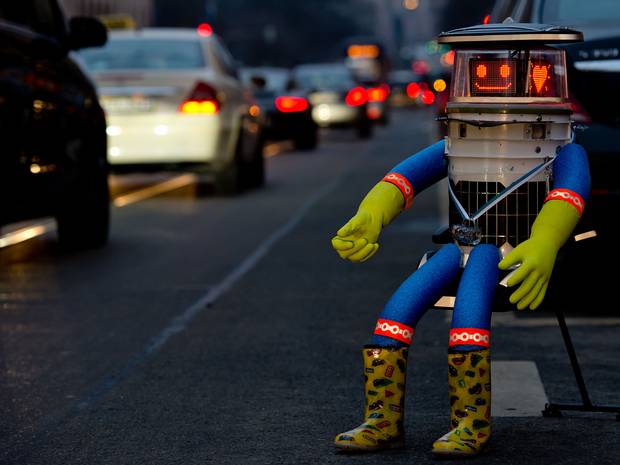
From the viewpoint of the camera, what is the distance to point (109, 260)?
435 inches

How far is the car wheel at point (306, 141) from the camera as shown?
2950 cm

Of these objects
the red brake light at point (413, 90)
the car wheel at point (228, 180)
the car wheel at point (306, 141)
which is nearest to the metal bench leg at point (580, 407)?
the car wheel at point (228, 180)

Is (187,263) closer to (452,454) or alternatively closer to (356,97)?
(452,454)

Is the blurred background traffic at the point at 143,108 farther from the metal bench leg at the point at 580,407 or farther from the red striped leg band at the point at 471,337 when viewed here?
the red striped leg band at the point at 471,337

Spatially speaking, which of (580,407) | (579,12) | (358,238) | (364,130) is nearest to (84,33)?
(579,12)

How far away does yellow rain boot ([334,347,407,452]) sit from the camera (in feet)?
16.5

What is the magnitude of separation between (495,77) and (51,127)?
5.70 meters

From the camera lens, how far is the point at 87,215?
11688 mm

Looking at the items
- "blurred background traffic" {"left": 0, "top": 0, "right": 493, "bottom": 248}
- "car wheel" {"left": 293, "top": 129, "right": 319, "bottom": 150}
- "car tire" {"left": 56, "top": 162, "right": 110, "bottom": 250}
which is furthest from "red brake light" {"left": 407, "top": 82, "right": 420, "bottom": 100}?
"car tire" {"left": 56, "top": 162, "right": 110, "bottom": 250}

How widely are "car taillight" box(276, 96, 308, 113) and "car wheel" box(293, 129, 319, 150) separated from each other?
491 millimetres

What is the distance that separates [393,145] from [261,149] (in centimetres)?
1248

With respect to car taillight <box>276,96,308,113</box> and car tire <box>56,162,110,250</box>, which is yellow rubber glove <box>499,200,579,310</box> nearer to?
car tire <box>56,162,110,250</box>

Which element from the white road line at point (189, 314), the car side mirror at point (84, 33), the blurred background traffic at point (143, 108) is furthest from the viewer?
the car side mirror at point (84, 33)

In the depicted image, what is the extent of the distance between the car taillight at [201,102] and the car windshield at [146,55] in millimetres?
635
